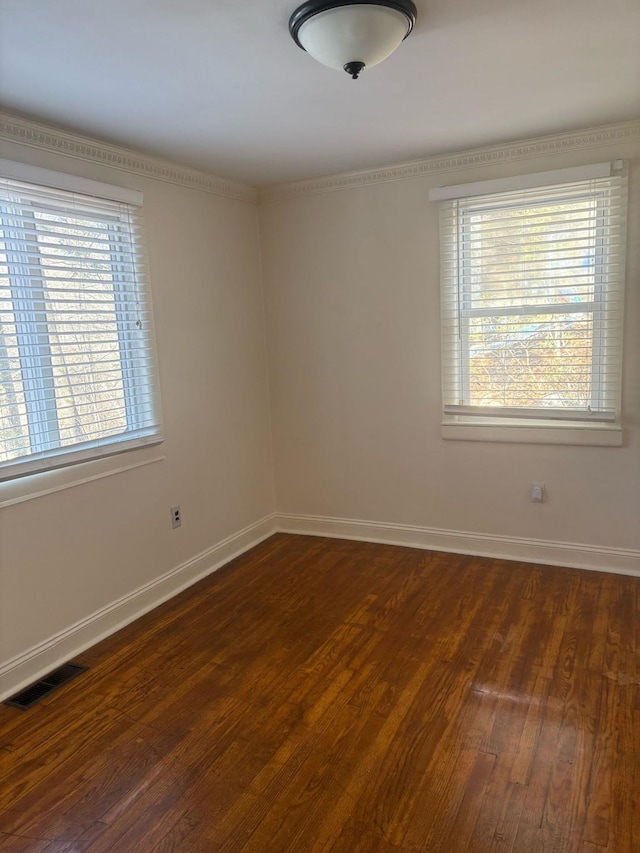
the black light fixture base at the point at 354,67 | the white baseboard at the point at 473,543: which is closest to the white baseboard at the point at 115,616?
the white baseboard at the point at 473,543

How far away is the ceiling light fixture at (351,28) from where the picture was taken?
1.71 m

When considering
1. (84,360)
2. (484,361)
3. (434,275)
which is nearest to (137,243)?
(84,360)

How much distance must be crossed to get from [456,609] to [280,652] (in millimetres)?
943

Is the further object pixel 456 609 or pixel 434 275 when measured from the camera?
pixel 434 275

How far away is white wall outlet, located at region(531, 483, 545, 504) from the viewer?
11.4 ft

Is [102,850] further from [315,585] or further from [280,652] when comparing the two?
[315,585]

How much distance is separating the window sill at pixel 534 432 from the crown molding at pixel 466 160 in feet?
4.92

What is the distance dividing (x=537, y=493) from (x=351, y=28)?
2.63 m

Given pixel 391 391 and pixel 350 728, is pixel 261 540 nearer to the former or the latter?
pixel 391 391

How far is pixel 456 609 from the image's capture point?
3.01 meters

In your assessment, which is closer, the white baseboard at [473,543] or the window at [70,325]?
the window at [70,325]

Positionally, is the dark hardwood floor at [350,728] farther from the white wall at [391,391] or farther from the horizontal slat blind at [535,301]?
the horizontal slat blind at [535,301]

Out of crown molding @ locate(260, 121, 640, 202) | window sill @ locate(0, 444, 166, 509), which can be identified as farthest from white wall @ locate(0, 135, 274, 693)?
crown molding @ locate(260, 121, 640, 202)

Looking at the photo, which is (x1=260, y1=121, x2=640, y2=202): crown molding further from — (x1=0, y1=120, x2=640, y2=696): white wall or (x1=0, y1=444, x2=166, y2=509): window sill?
(x1=0, y1=444, x2=166, y2=509): window sill
